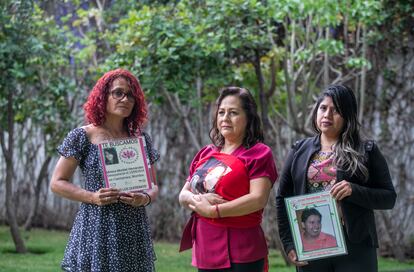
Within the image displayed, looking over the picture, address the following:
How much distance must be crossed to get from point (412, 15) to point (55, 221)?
266 inches

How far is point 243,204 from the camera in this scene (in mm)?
3957

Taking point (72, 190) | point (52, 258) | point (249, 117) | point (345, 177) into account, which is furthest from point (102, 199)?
point (52, 258)

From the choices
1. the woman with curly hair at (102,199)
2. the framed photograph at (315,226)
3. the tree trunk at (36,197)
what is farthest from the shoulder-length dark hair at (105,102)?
the tree trunk at (36,197)

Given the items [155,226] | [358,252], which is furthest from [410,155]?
[358,252]

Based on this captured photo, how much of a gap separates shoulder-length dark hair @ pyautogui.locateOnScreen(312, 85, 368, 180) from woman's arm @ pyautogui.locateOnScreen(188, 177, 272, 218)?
0.42m

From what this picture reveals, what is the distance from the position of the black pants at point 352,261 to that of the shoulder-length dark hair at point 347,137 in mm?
359

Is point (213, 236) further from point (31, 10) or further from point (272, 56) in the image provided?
point (31, 10)

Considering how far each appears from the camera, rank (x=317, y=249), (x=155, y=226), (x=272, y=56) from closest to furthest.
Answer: (x=317, y=249)
(x=272, y=56)
(x=155, y=226)

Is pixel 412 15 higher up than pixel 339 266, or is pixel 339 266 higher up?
pixel 412 15

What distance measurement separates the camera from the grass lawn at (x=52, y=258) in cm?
825

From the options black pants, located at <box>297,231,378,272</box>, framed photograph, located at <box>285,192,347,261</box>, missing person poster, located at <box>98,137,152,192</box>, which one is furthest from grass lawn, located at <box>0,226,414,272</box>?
missing person poster, located at <box>98,137,152,192</box>

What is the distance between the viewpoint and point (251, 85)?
8.83 meters

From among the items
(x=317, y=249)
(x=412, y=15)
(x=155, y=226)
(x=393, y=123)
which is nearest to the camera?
(x=317, y=249)

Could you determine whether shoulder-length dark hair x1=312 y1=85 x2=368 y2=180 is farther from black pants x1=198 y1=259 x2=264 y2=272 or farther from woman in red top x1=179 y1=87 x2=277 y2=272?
black pants x1=198 y1=259 x2=264 y2=272
